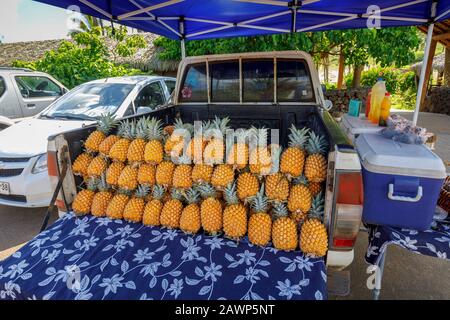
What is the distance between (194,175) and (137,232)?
67 centimetres

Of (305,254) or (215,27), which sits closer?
(305,254)

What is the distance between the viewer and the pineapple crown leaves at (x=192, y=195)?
221 cm

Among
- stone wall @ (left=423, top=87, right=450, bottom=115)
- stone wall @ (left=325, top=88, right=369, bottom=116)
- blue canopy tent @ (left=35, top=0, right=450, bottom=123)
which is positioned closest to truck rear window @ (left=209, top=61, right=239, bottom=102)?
blue canopy tent @ (left=35, top=0, right=450, bottom=123)

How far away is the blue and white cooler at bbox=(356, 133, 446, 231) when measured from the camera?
6.41 ft

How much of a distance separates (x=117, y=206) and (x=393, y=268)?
3.04m

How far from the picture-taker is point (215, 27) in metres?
5.52

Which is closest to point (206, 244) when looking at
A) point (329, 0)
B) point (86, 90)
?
point (329, 0)

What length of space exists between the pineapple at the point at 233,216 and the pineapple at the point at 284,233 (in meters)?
0.23

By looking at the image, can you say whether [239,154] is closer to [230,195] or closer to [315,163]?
[230,195]

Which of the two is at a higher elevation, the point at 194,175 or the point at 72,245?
the point at 194,175

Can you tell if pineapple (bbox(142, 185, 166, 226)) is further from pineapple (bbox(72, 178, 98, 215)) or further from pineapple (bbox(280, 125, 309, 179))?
pineapple (bbox(280, 125, 309, 179))

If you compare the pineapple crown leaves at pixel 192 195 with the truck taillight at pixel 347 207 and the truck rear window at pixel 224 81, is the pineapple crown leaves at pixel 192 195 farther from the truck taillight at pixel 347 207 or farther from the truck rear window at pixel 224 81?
the truck rear window at pixel 224 81

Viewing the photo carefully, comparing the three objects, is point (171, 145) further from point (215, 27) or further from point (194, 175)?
point (215, 27)
